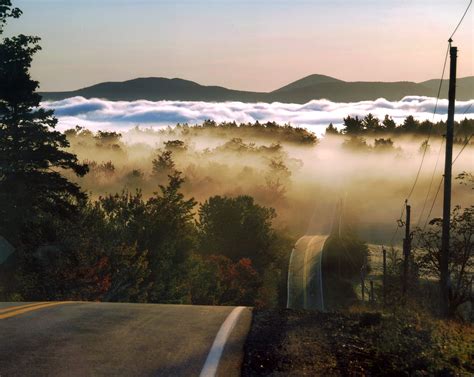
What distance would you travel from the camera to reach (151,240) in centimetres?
6306

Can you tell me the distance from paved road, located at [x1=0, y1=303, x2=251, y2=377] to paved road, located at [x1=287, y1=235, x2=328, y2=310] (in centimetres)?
6713

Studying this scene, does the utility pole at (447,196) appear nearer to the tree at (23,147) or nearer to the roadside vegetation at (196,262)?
the roadside vegetation at (196,262)

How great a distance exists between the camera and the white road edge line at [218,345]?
8104 millimetres

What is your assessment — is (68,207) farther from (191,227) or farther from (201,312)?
(201,312)

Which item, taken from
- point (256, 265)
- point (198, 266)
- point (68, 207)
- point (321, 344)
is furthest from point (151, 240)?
point (321, 344)

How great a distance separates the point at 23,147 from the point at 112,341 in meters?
34.3

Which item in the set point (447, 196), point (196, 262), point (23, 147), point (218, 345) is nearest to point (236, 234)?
point (196, 262)

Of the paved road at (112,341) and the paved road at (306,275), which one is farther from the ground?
the paved road at (112,341)

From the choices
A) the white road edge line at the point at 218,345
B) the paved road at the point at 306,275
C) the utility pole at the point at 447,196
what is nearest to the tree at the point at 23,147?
the utility pole at the point at 447,196

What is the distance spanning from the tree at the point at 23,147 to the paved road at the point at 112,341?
2853 centimetres

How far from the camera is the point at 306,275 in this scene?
96.2 metres

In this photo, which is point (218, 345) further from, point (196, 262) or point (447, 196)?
point (196, 262)

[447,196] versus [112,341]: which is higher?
[112,341]

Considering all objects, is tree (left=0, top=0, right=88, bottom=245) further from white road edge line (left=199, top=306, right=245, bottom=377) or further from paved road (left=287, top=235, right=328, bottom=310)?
paved road (left=287, top=235, right=328, bottom=310)
